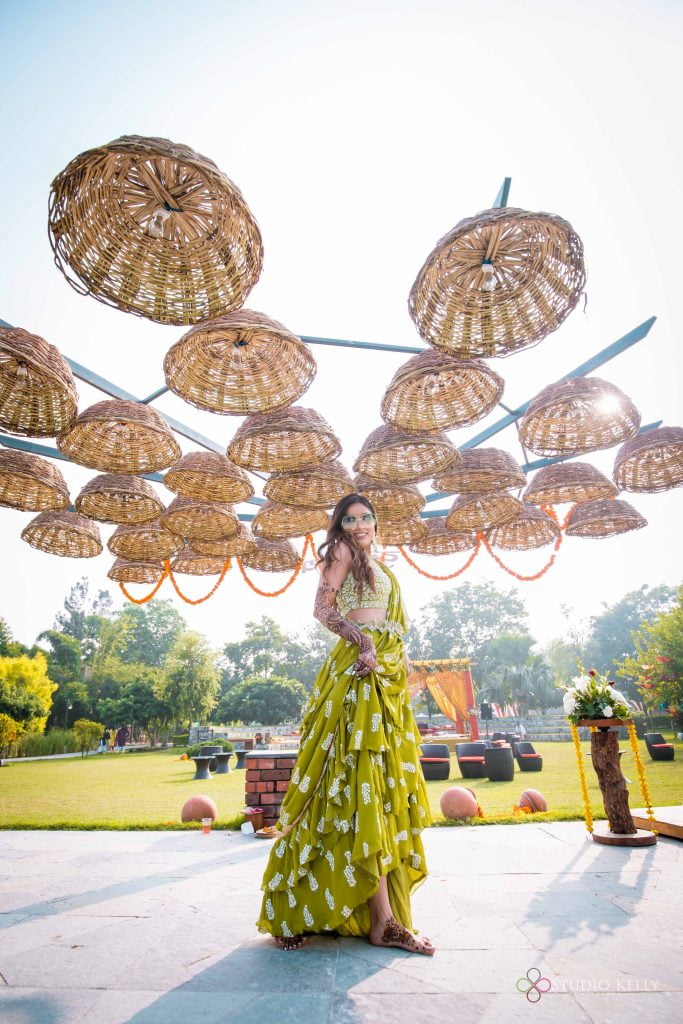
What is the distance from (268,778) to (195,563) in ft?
11.1

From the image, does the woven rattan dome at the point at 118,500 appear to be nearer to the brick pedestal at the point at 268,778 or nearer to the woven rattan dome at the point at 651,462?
the brick pedestal at the point at 268,778

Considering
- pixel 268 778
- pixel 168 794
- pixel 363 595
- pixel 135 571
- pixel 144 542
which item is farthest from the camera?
pixel 168 794

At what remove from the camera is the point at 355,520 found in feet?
10.9

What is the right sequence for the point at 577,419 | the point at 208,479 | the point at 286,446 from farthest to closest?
the point at 208,479 → the point at 286,446 → the point at 577,419

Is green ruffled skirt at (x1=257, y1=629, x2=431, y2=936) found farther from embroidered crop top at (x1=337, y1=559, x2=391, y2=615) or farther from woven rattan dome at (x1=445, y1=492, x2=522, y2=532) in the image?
woven rattan dome at (x1=445, y1=492, x2=522, y2=532)

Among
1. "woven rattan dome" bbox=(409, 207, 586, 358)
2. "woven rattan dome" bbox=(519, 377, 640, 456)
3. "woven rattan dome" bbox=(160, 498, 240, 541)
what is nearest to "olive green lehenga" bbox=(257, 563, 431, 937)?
"woven rattan dome" bbox=(409, 207, 586, 358)

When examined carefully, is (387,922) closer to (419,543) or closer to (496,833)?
(496,833)

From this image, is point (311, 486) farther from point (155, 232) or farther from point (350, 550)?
point (155, 232)

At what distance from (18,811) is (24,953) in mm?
7763

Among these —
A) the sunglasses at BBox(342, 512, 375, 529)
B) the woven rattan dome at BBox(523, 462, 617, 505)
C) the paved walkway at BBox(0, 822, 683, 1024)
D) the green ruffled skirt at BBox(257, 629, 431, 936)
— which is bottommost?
the paved walkway at BBox(0, 822, 683, 1024)

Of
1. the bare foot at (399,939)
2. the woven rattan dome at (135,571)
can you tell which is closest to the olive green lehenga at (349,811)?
the bare foot at (399,939)

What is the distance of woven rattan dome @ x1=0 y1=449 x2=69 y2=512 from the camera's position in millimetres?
4996

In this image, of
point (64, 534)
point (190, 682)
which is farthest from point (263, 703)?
point (64, 534)

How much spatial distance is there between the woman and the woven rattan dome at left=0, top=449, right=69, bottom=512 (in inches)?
134
